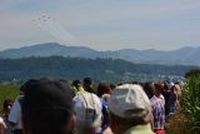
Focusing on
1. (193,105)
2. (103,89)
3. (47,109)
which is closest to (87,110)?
(47,109)

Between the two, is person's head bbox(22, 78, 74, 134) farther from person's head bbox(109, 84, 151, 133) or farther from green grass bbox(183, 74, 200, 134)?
green grass bbox(183, 74, 200, 134)

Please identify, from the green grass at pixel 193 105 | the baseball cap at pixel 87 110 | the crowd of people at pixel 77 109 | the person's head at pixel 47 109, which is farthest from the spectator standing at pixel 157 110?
the person's head at pixel 47 109

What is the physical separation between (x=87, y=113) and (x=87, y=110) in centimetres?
2

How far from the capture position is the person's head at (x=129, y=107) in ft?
16.4

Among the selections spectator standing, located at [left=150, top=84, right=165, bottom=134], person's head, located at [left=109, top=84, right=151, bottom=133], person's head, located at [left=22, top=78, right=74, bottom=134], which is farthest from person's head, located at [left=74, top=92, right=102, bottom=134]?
spectator standing, located at [left=150, top=84, right=165, bottom=134]

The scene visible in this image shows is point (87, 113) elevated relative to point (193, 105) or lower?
elevated

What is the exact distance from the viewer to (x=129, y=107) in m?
5.00

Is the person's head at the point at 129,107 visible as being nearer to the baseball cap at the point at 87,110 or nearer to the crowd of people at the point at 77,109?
the crowd of people at the point at 77,109

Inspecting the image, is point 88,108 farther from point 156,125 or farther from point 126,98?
point 156,125

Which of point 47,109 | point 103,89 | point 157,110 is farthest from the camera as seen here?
point 157,110

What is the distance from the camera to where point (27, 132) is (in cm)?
370

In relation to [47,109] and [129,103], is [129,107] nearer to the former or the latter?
[129,103]

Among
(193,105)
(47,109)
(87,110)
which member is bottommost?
(193,105)

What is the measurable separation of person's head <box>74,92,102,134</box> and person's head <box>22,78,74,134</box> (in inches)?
61.4
